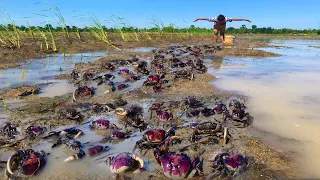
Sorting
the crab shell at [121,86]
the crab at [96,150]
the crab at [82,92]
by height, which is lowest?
the crab at [96,150]

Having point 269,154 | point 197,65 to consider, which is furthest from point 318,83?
point 269,154

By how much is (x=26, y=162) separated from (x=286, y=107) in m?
4.88

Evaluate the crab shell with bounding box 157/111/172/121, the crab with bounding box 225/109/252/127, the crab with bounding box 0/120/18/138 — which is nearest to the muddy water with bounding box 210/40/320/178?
the crab with bounding box 225/109/252/127

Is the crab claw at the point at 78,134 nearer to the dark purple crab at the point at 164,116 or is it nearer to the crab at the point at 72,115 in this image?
the crab at the point at 72,115

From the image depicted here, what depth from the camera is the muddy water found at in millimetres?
3881

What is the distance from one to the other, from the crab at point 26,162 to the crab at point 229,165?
2.09 meters

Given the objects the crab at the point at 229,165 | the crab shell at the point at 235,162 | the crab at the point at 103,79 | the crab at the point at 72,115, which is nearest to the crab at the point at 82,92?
the crab at the point at 103,79

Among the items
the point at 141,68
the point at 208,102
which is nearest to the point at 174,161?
the point at 208,102

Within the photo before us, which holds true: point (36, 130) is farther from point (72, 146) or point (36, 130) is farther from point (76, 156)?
point (76, 156)

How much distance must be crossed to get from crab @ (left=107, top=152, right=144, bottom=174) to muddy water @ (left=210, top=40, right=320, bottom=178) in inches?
76.3

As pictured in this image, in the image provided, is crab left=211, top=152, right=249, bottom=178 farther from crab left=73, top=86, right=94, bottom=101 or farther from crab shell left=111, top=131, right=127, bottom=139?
crab left=73, top=86, right=94, bottom=101

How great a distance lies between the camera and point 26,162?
10.6 ft

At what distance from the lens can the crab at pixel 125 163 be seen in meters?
3.20

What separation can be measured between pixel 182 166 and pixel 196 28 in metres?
35.2
